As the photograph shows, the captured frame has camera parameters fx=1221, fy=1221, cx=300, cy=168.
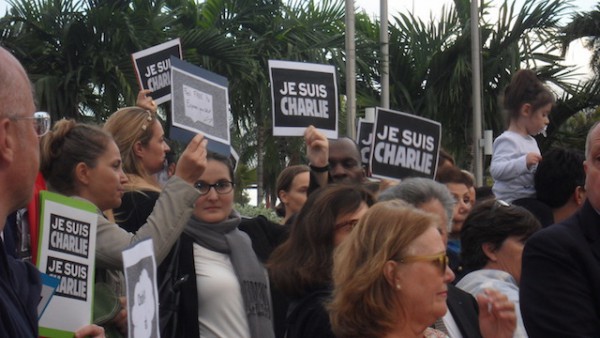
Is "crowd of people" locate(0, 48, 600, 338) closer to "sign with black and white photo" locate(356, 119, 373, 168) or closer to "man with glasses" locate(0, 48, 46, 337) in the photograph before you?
"man with glasses" locate(0, 48, 46, 337)

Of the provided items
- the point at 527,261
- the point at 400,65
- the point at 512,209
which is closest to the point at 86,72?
the point at 400,65

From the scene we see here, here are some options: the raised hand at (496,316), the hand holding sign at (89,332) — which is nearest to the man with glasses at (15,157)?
the hand holding sign at (89,332)

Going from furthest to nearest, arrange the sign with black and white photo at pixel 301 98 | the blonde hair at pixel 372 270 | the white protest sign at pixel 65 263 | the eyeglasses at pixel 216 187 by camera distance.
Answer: the sign with black and white photo at pixel 301 98 < the eyeglasses at pixel 216 187 < the white protest sign at pixel 65 263 < the blonde hair at pixel 372 270

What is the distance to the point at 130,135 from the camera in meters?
5.40

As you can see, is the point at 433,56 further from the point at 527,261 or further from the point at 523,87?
the point at 527,261

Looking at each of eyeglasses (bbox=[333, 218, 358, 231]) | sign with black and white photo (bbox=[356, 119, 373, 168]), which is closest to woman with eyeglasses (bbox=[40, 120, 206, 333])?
eyeglasses (bbox=[333, 218, 358, 231])

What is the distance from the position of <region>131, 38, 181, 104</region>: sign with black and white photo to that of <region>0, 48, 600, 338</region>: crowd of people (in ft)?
2.17

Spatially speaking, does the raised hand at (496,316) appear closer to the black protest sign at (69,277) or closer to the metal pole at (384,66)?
the black protest sign at (69,277)

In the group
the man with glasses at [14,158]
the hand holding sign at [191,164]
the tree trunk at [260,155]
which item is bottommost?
the tree trunk at [260,155]

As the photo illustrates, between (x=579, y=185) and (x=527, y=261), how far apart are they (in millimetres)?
2354

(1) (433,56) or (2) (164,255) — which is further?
(1) (433,56)

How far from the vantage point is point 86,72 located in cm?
1775

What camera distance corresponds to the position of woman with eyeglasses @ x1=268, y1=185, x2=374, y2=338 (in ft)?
13.9

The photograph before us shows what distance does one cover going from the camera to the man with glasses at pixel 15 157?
2.54m
